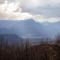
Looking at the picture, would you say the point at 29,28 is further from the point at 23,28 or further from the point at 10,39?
the point at 10,39

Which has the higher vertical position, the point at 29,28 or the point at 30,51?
the point at 29,28

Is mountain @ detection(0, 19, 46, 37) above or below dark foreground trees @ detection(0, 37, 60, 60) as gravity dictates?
above

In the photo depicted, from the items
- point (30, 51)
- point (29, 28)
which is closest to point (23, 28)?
point (29, 28)

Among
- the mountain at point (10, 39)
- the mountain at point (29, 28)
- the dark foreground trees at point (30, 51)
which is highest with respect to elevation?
the mountain at point (29, 28)

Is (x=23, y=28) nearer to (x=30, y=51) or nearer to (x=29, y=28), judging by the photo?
(x=29, y=28)

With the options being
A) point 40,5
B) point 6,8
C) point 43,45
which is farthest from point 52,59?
point 6,8

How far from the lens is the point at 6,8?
143cm

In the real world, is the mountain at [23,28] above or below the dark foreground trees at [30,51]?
above

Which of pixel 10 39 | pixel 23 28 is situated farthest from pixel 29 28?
pixel 10 39

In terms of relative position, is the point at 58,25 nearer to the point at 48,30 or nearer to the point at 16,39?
the point at 48,30

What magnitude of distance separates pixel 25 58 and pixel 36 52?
0.36 ft

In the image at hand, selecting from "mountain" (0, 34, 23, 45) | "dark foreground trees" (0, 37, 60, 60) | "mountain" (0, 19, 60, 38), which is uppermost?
"mountain" (0, 19, 60, 38)

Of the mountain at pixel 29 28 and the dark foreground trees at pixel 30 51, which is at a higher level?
the mountain at pixel 29 28

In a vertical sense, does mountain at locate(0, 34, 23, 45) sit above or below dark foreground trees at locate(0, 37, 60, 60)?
above
